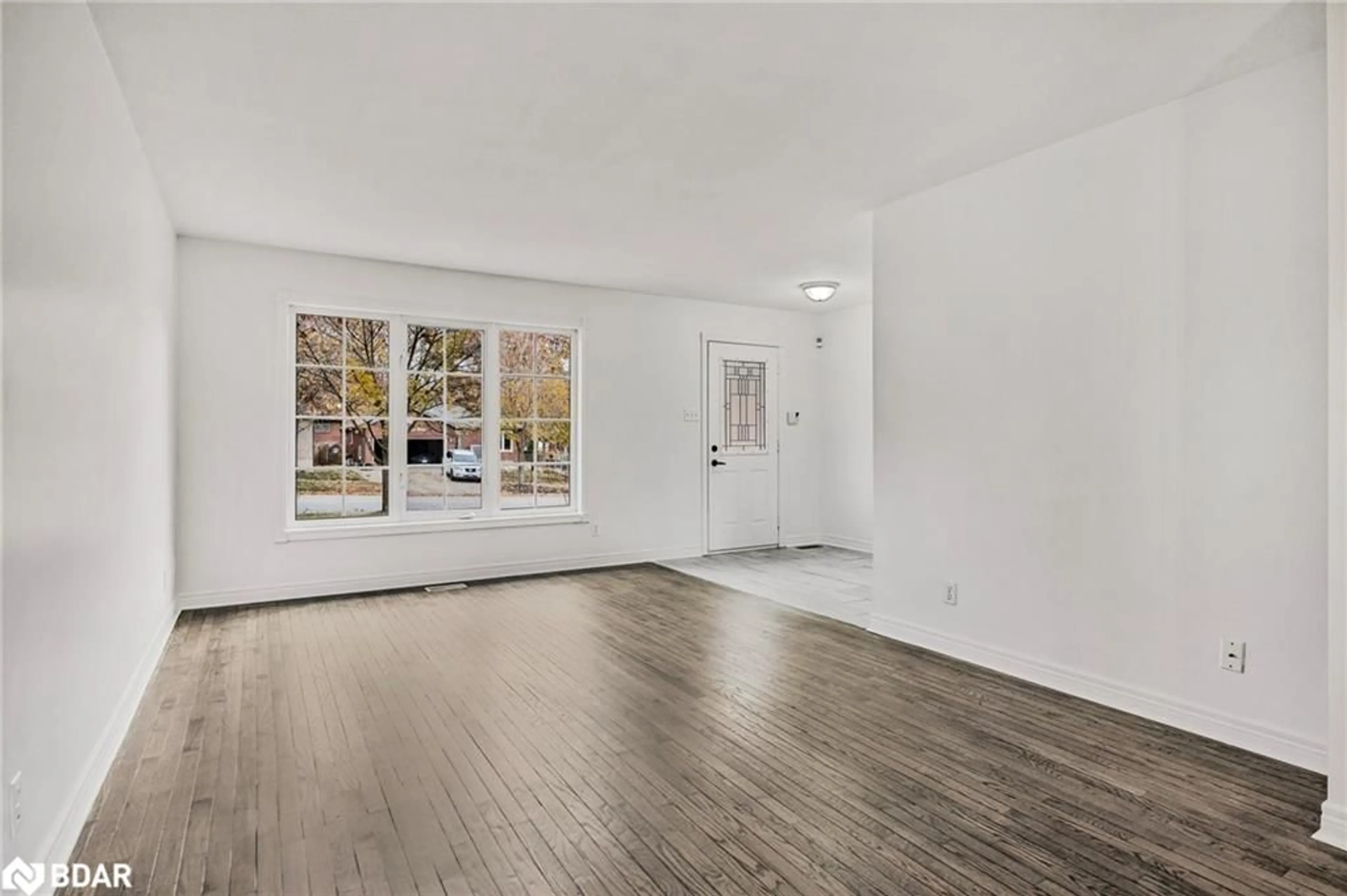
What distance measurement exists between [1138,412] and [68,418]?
3.97 metres

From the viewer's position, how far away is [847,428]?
7.69 meters

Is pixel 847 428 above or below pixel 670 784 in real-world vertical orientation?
above

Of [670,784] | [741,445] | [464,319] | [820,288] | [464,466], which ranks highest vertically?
[820,288]

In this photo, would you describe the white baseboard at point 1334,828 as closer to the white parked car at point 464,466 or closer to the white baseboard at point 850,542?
the white baseboard at point 850,542

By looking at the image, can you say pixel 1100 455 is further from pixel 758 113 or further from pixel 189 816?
pixel 189 816

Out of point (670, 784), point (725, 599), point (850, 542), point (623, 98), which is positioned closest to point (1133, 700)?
point (670, 784)

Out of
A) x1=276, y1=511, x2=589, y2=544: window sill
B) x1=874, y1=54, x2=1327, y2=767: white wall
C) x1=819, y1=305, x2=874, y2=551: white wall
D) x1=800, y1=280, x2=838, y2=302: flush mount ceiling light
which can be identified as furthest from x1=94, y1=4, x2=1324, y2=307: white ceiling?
x1=819, y1=305, x2=874, y2=551: white wall

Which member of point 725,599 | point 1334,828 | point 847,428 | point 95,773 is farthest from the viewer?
point 847,428

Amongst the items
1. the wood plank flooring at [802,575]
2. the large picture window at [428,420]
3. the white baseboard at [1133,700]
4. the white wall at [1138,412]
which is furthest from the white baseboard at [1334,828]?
the large picture window at [428,420]

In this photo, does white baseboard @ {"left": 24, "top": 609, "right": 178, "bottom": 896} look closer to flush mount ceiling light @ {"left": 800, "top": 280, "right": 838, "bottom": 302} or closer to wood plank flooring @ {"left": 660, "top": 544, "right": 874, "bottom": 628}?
wood plank flooring @ {"left": 660, "top": 544, "right": 874, "bottom": 628}

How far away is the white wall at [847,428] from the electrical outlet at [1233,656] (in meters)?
4.44

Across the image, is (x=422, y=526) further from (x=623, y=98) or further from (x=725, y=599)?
(x=623, y=98)

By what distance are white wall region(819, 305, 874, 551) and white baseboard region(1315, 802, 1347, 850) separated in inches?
201

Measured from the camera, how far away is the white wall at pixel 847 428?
7.43m
